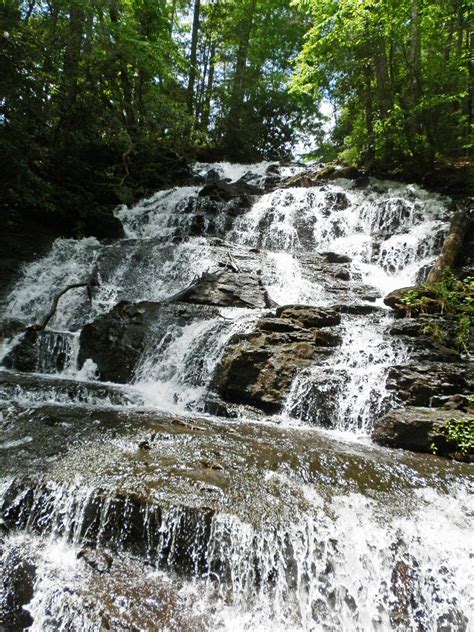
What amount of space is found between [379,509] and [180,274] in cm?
815

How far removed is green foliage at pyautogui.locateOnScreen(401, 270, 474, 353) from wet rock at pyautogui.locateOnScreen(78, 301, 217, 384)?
4.09 meters

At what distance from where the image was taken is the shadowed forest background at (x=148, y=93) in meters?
9.72

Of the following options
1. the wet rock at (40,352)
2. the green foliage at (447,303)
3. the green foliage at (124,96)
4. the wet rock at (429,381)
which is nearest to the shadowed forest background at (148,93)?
the green foliage at (124,96)

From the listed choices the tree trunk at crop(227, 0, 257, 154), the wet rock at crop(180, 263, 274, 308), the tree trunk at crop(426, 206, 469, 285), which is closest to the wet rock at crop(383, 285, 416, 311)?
the tree trunk at crop(426, 206, 469, 285)

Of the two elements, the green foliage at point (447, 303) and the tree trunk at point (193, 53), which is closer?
the green foliage at point (447, 303)

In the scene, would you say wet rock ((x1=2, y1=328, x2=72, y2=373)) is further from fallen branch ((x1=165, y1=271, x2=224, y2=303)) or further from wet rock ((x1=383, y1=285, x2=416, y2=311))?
wet rock ((x1=383, y1=285, x2=416, y2=311))

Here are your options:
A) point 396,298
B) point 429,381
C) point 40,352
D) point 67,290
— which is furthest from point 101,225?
point 429,381

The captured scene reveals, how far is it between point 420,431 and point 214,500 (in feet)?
9.18

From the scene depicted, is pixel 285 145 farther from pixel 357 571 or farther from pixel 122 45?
pixel 357 571

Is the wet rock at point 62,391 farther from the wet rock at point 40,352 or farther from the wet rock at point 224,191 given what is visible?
the wet rock at point 224,191

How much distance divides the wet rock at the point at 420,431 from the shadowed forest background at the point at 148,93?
9107 millimetres

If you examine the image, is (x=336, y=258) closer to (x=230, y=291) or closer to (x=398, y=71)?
(x=230, y=291)

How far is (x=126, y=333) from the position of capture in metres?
7.82

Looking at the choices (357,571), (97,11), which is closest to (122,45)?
(97,11)
